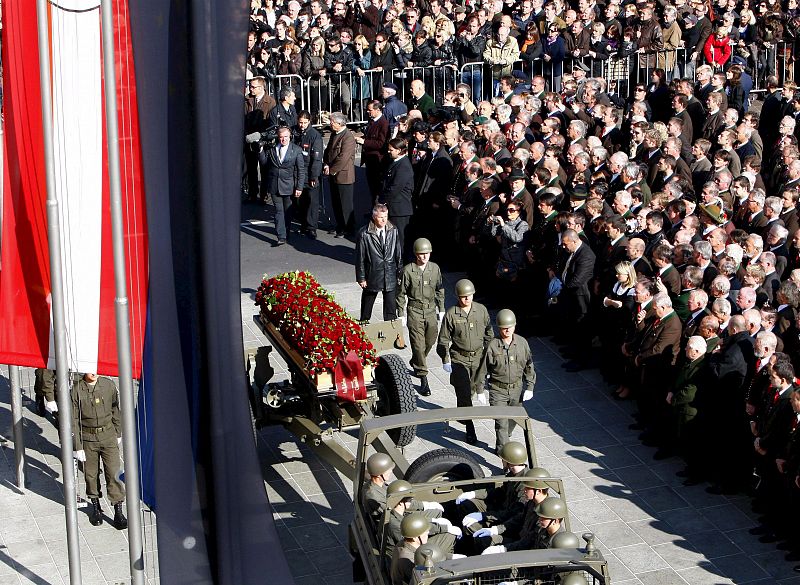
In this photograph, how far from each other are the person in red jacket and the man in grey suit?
870 cm

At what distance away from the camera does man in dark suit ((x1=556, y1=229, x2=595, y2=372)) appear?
15414mm

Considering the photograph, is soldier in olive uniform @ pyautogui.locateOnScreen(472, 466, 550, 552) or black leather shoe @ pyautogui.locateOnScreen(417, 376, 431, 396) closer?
soldier in olive uniform @ pyautogui.locateOnScreen(472, 466, 550, 552)

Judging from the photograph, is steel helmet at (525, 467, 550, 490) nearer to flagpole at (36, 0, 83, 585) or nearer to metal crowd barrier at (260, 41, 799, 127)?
flagpole at (36, 0, 83, 585)

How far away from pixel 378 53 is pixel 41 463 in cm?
1367

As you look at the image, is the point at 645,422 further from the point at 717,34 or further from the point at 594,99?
the point at 717,34

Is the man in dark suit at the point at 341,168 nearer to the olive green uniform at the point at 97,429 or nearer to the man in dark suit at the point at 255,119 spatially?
the man in dark suit at the point at 255,119

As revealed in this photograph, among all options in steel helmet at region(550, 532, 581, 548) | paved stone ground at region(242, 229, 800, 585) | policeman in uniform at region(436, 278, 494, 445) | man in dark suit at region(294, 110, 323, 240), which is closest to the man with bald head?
paved stone ground at region(242, 229, 800, 585)

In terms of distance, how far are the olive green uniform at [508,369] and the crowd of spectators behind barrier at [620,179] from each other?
1.21 meters

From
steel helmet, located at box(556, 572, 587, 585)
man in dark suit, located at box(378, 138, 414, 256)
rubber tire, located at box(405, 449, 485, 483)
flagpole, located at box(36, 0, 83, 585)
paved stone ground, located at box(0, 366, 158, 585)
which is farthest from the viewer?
man in dark suit, located at box(378, 138, 414, 256)

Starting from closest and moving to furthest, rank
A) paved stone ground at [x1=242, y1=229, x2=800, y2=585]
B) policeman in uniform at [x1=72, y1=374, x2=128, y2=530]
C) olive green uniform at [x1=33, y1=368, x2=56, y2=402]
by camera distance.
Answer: paved stone ground at [x1=242, y1=229, x2=800, y2=585]
policeman in uniform at [x1=72, y1=374, x2=128, y2=530]
olive green uniform at [x1=33, y1=368, x2=56, y2=402]

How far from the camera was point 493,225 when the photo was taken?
56.0ft

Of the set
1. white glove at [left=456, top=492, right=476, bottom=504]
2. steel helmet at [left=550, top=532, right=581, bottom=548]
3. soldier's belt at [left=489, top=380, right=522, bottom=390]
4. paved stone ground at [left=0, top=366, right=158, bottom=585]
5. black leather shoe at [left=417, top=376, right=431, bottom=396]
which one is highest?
soldier's belt at [left=489, top=380, right=522, bottom=390]

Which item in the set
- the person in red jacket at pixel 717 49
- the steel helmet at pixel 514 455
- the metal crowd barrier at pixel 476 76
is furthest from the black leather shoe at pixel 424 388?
the person in red jacket at pixel 717 49

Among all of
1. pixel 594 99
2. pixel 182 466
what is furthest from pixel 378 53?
pixel 182 466
